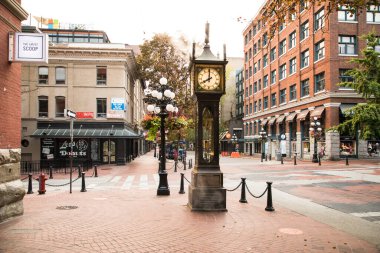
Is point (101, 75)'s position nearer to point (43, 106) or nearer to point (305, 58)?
point (43, 106)

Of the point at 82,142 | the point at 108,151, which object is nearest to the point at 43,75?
the point at 82,142

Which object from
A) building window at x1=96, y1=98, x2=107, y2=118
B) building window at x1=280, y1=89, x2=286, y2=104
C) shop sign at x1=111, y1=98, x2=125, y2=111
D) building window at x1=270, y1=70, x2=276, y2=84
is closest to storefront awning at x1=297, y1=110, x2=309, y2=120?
building window at x1=280, y1=89, x2=286, y2=104

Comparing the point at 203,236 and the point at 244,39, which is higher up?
the point at 244,39

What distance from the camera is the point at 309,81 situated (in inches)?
1534

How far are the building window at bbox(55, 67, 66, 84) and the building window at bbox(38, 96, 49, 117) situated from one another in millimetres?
1928

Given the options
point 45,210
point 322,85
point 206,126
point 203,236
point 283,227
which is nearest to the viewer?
point 203,236

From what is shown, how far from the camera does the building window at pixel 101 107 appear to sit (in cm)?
3244

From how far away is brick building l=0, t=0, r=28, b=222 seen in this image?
8141 mm

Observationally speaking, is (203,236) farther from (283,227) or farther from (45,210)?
(45,210)

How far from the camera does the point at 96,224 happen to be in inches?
319

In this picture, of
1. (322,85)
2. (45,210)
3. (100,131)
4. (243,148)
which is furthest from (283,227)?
(243,148)

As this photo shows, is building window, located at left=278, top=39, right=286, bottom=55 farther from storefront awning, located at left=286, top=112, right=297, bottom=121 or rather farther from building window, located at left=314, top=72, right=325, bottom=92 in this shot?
building window, located at left=314, top=72, right=325, bottom=92

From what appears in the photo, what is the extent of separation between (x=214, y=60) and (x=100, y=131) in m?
23.1

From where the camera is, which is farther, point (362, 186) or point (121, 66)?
point (121, 66)
